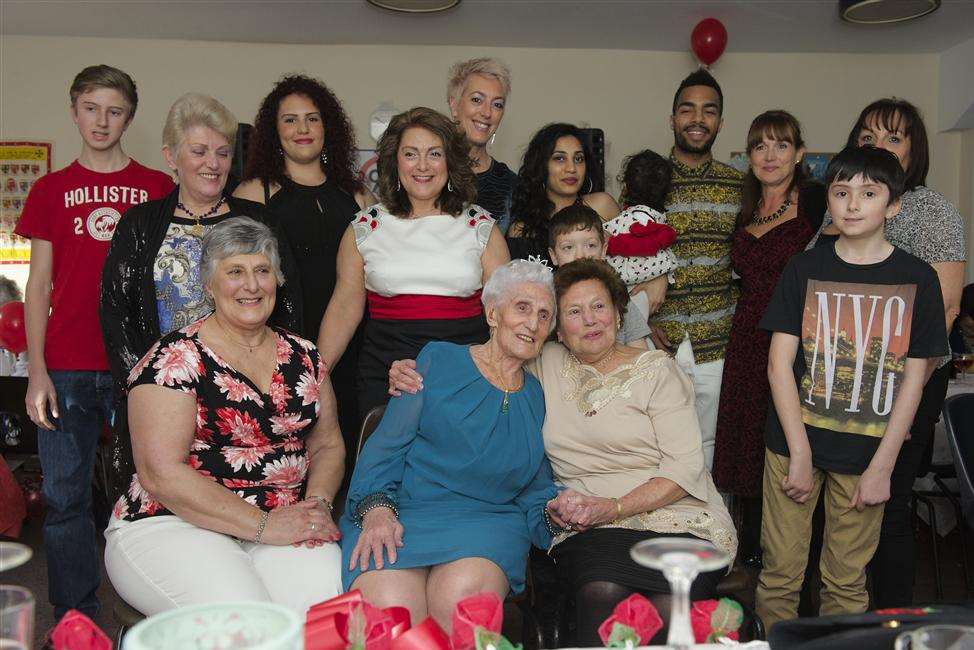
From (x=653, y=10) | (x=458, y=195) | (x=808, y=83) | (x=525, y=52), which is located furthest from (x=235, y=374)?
(x=808, y=83)

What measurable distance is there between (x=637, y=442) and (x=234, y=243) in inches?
43.9

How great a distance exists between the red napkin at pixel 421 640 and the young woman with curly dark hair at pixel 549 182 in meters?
1.86

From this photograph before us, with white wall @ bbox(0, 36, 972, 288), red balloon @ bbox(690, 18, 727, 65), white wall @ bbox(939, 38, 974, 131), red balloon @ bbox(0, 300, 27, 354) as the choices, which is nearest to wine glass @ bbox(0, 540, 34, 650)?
red balloon @ bbox(0, 300, 27, 354)

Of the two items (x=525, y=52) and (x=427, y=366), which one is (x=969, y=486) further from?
(x=525, y=52)

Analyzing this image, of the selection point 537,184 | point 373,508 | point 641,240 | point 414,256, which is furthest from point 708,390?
point 373,508

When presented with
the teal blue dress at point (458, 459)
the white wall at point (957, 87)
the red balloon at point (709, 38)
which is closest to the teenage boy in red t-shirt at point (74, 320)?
the teal blue dress at point (458, 459)

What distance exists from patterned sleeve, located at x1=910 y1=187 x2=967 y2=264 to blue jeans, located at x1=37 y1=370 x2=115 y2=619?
246cm

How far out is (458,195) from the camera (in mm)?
2623

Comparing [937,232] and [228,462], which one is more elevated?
[937,232]

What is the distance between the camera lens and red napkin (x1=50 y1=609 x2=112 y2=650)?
3.52 ft

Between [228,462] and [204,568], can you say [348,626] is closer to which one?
[204,568]

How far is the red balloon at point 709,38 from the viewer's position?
17.5ft

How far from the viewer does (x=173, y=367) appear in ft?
6.56

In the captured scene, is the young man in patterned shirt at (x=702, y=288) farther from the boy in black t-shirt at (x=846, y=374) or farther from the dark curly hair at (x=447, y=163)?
the dark curly hair at (x=447, y=163)
